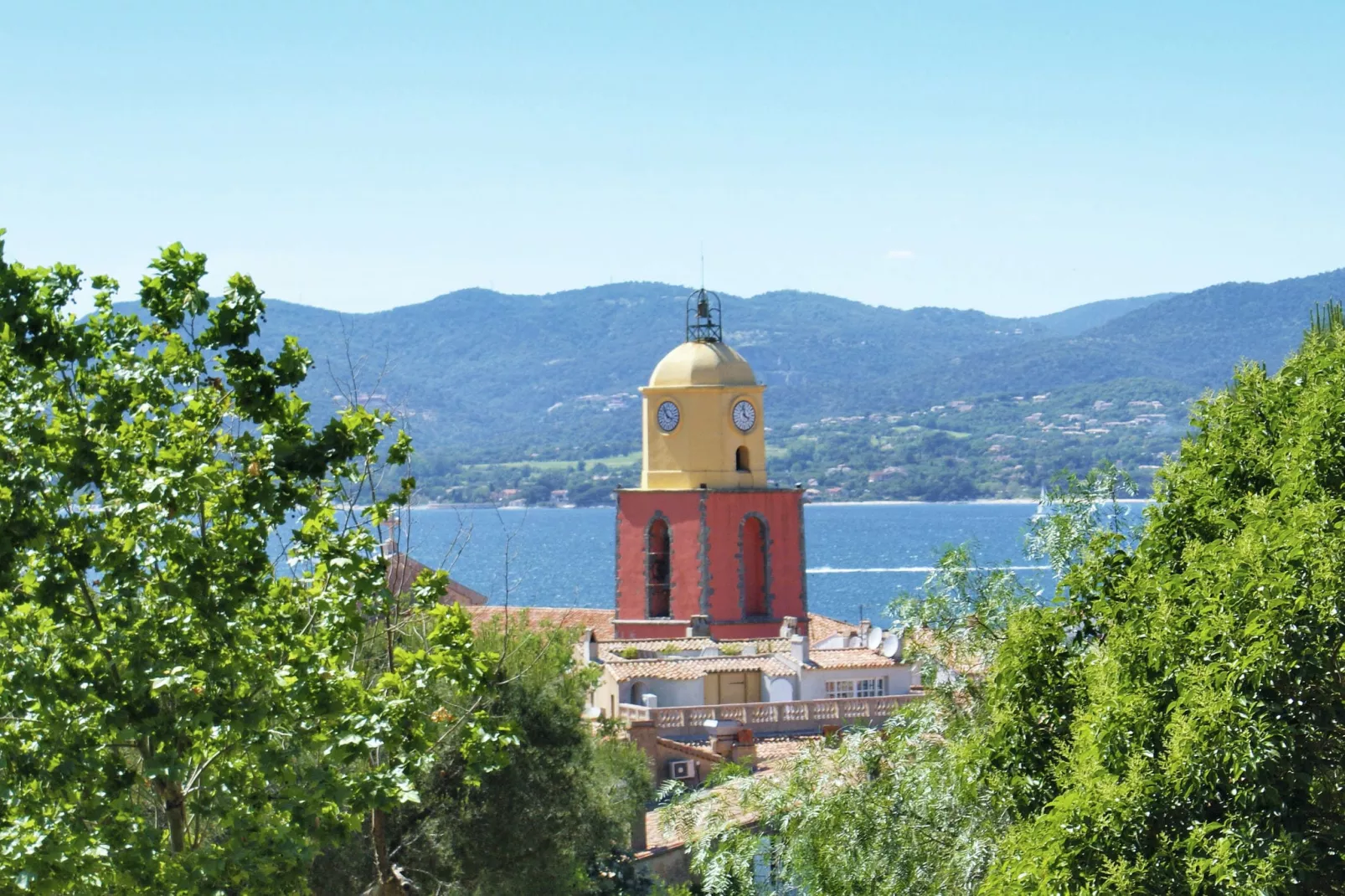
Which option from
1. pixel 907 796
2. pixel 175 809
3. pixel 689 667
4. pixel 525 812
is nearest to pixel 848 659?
pixel 689 667

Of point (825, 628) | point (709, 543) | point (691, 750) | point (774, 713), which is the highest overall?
point (709, 543)

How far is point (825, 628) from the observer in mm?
40562

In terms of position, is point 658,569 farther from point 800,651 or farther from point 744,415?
point 800,651

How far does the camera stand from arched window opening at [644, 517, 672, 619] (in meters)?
37.6

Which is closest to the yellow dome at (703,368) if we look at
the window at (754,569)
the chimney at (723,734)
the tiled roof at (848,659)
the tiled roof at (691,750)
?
the window at (754,569)

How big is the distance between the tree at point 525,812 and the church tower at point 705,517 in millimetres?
14048

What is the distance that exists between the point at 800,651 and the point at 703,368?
646cm

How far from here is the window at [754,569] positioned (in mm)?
37531

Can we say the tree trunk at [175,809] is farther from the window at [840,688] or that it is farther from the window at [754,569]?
the window at [754,569]

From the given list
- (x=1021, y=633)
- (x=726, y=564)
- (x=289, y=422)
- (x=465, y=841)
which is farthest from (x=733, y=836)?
(x=726, y=564)

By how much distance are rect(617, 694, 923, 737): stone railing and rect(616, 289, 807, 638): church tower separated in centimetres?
592

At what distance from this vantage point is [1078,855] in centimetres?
989

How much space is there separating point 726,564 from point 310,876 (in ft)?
65.4

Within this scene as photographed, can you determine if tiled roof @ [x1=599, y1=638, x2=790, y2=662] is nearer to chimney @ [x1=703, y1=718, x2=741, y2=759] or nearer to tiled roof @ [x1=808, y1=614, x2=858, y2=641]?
tiled roof @ [x1=808, y1=614, x2=858, y2=641]
